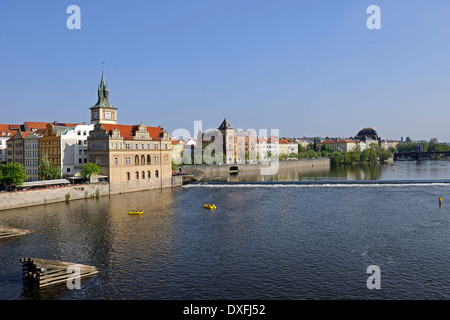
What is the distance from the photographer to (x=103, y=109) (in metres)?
92.4

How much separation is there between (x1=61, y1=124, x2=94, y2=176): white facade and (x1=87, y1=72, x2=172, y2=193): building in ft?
7.84

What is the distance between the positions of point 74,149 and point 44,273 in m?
59.6

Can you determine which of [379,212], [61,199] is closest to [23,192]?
[61,199]

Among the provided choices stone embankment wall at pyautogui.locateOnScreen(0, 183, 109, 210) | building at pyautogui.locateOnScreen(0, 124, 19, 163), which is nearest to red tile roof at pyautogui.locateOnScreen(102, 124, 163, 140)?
stone embankment wall at pyautogui.locateOnScreen(0, 183, 109, 210)

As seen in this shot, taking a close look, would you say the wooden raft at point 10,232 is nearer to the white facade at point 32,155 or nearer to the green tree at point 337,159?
the white facade at point 32,155

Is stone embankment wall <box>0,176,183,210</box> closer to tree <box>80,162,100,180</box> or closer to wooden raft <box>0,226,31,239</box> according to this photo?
tree <box>80,162,100,180</box>

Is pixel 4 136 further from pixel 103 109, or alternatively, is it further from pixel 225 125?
pixel 225 125

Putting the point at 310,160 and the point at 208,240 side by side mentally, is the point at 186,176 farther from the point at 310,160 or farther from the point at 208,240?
the point at 310,160

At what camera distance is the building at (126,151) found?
78.0m

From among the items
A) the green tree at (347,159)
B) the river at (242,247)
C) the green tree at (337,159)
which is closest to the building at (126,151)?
the river at (242,247)

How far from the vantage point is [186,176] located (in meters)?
102

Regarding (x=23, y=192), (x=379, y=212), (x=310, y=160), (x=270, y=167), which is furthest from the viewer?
(x=310, y=160)

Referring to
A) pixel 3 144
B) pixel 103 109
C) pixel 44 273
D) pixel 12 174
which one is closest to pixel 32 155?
pixel 103 109
